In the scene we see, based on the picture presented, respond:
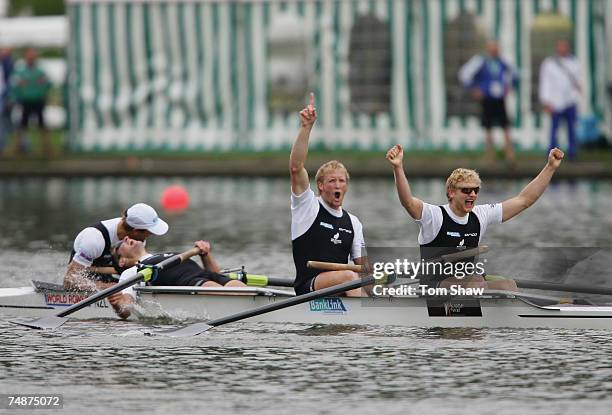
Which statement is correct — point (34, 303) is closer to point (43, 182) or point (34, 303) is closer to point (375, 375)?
point (375, 375)

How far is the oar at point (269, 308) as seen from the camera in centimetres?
1314

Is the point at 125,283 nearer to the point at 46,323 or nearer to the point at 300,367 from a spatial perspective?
the point at 46,323

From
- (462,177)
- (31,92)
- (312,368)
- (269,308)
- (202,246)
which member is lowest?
(312,368)

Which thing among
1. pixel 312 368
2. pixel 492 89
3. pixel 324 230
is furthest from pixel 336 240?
pixel 492 89

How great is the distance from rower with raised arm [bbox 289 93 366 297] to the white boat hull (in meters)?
0.20

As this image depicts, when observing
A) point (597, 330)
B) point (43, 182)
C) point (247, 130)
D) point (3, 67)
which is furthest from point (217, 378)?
point (3, 67)

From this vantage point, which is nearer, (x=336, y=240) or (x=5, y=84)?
(x=336, y=240)

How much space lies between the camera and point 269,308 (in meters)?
13.3

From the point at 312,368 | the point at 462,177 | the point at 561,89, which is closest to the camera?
the point at 312,368

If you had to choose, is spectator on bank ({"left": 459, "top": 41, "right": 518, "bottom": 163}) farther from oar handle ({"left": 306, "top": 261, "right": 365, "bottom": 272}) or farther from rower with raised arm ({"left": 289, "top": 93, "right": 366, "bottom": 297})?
oar handle ({"left": 306, "top": 261, "right": 365, "bottom": 272})

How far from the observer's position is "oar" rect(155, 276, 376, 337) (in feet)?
43.1

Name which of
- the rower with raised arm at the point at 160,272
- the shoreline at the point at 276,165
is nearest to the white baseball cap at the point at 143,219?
the rower with raised arm at the point at 160,272

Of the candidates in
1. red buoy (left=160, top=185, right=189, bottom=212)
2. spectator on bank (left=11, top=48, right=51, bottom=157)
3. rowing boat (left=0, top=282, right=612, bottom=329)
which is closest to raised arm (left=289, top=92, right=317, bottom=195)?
rowing boat (left=0, top=282, right=612, bottom=329)

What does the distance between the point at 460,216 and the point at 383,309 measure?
Result: 3.20ft
